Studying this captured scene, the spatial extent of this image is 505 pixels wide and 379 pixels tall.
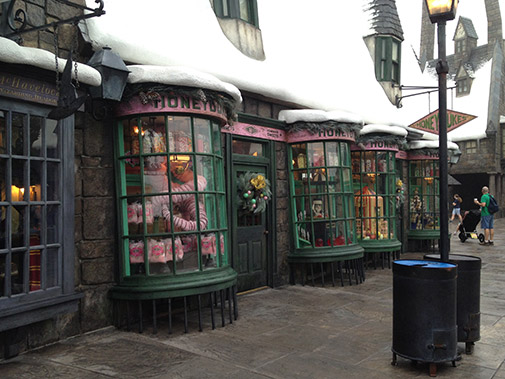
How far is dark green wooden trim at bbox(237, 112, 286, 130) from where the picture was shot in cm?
796

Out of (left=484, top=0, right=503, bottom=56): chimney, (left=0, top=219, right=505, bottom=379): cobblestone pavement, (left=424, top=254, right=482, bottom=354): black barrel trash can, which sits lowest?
(left=0, top=219, right=505, bottom=379): cobblestone pavement

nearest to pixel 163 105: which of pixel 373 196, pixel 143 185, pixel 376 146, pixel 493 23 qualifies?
pixel 143 185

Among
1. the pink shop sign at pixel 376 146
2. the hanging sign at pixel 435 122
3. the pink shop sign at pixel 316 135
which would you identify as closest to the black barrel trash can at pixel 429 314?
the hanging sign at pixel 435 122

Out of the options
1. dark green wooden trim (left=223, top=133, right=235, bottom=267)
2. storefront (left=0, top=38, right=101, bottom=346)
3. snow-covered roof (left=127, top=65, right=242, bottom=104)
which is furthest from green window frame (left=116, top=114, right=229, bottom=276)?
dark green wooden trim (left=223, top=133, right=235, bottom=267)

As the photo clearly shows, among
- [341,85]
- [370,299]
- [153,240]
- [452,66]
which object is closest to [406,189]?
[341,85]

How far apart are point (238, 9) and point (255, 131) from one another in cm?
218

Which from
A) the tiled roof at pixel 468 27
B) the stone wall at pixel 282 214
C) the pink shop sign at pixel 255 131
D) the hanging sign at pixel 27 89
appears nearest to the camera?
the hanging sign at pixel 27 89

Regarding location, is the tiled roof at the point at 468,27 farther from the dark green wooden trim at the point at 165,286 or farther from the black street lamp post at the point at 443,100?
the dark green wooden trim at the point at 165,286

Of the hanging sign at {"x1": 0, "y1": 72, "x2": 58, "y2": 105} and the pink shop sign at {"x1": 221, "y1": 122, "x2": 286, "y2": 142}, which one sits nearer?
the hanging sign at {"x1": 0, "y1": 72, "x2": 58, "y2": 105}

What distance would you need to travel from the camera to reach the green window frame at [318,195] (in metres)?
8.94

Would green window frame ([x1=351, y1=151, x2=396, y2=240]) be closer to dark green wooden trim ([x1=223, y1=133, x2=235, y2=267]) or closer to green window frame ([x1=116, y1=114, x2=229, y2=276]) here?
dark green wooden trim ([x1=223, y1=133, x2=235, y2=267])

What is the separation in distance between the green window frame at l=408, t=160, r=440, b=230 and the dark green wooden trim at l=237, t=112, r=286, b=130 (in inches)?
238

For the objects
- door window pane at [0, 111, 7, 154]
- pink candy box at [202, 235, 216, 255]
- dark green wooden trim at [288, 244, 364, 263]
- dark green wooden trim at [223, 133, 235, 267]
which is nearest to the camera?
door window pane at [0, 111, 7, 154]

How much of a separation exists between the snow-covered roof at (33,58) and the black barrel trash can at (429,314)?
3.63 metres
